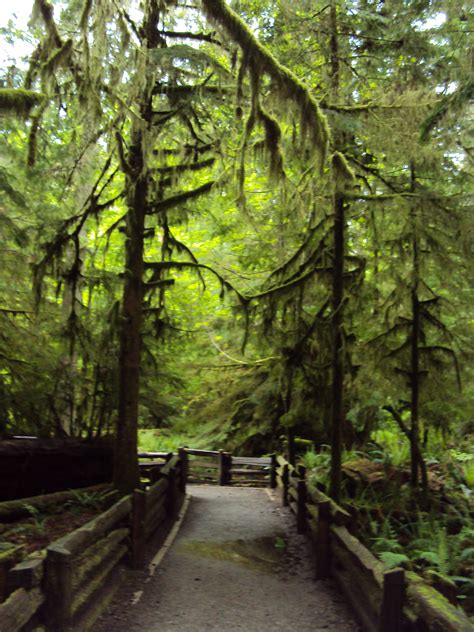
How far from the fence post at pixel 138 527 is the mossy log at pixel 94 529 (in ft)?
0.43

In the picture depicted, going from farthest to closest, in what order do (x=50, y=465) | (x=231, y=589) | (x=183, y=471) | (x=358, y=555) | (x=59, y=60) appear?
(x=183, y=471), (x=50, y=465), (x=231, y=589), (x=59, y=60), (x=358, y=555)

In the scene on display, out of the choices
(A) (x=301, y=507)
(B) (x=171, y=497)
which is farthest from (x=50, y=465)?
(A) (x=301, y=507)

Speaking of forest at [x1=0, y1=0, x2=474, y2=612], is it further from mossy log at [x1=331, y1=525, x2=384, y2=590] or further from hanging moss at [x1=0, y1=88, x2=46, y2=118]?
mossy log at [x1=331, y1=525, x2=384, y2=590]

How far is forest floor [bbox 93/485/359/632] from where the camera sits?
5.80m

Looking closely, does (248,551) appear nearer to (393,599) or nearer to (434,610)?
(393,599)

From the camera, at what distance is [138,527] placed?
7496mm

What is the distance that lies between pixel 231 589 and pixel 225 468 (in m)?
10.3

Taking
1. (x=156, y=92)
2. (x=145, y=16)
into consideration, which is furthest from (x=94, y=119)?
(x=145, y=16)

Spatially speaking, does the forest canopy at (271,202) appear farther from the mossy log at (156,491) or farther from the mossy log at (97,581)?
the mossy log at (97,581)

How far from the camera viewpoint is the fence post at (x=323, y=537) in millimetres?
7348

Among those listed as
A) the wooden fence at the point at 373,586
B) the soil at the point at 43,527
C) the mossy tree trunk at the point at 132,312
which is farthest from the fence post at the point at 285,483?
the soil at the point at 43,527

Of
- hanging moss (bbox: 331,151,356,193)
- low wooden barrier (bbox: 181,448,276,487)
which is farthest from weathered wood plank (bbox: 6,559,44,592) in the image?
low wooden barrier (bbox: 181,448,276,487)

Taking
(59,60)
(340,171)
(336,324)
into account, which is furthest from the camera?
(336,324)

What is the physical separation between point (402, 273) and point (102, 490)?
20.9 feet
